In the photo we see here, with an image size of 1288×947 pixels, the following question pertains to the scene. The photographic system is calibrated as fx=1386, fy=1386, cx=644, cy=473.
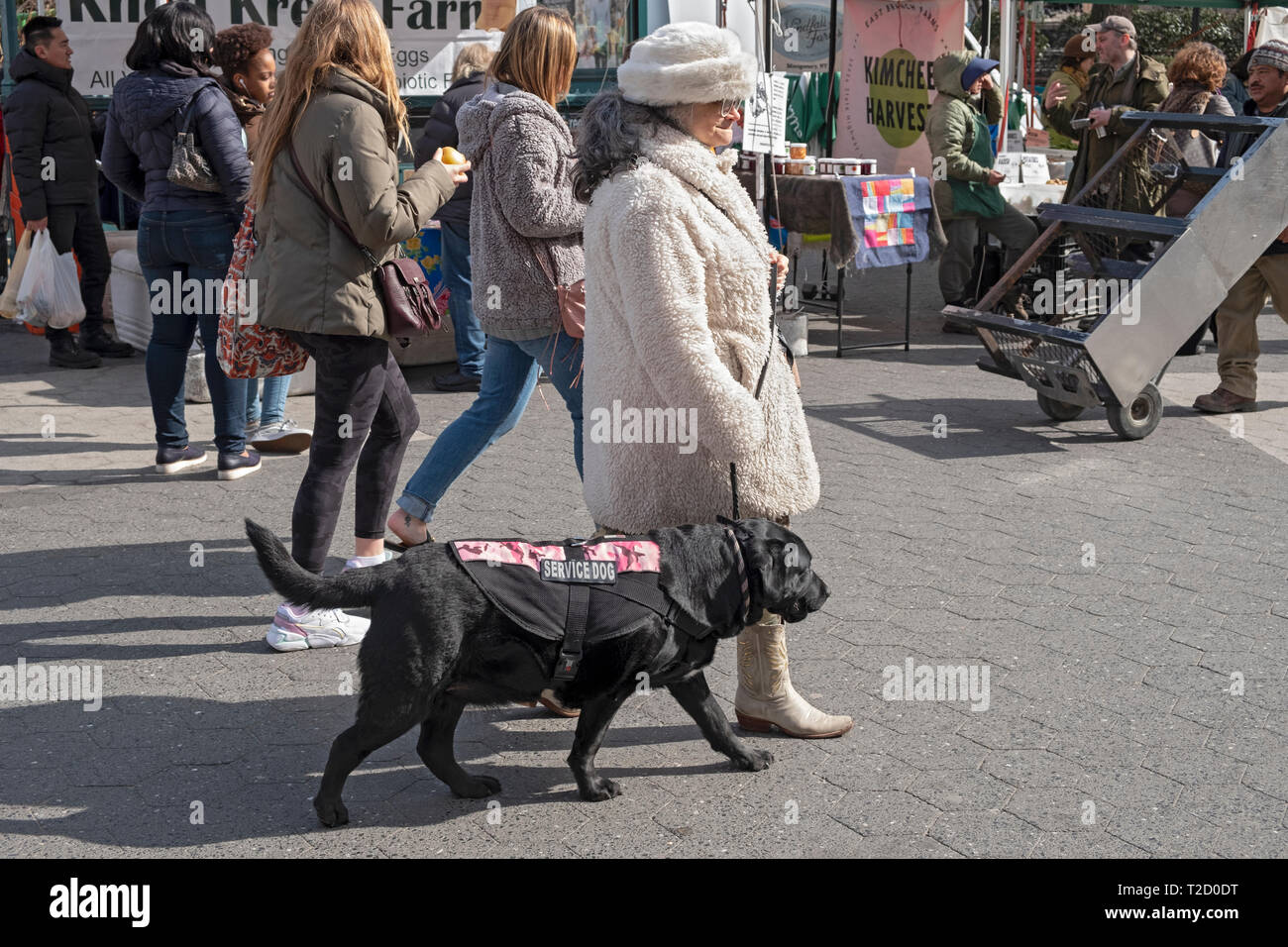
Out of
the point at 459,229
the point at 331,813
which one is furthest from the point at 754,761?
the point at 459,229

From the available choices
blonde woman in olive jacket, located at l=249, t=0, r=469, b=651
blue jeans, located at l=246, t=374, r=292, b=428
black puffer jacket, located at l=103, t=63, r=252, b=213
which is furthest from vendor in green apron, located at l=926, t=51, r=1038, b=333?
blonde woman in olive jacket, located at l=249, t=0, r=469, b=651

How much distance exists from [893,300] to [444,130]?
5.37 meters

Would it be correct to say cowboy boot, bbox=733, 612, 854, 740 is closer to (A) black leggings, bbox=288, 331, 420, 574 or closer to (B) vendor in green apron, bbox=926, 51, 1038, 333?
(A) black leggings, bbox=288, 331, 420, 574

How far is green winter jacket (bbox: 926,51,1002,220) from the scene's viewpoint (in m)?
10.1

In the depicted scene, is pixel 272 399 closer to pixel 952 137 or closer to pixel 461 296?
pixel 461 296

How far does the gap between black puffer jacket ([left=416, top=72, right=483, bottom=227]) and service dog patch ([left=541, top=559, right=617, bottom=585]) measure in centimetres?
450

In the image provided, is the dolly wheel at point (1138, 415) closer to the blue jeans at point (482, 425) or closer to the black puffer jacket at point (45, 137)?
the blue jeans at point (482, 425)

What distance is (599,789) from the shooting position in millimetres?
3578

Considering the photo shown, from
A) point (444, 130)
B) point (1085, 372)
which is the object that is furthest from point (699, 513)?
point (444, 130)

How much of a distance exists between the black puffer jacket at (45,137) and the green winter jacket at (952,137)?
5896mm

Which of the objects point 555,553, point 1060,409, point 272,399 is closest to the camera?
point 555,553

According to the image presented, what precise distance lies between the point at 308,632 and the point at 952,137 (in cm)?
719

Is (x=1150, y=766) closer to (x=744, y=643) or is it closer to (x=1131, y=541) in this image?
(x=744, y=643)

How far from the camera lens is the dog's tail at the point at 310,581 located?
329 cm
